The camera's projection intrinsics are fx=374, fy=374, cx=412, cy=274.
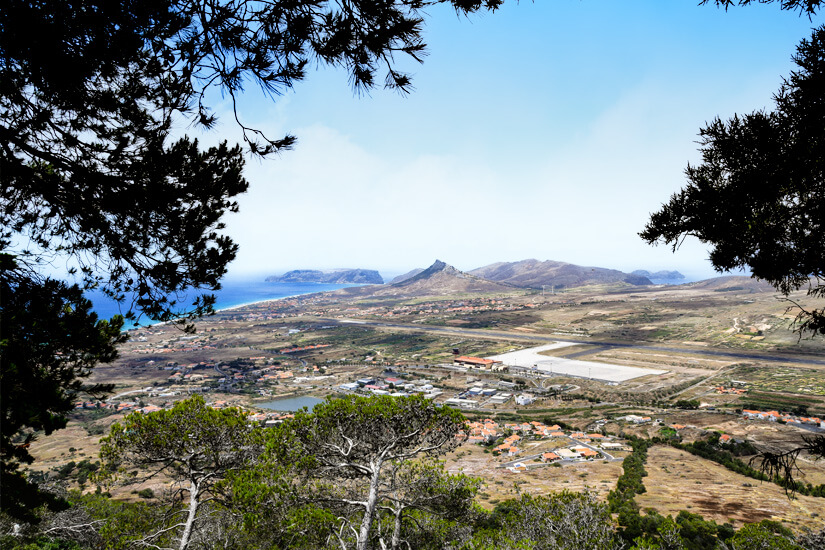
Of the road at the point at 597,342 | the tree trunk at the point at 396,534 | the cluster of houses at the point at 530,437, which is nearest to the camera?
the tree trunk at the point at 396,534

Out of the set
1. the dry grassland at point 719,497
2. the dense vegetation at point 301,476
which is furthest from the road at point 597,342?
the dense vegetation at point 301,476

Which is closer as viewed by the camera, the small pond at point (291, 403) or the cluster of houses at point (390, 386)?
the small pond at point (291, 403)

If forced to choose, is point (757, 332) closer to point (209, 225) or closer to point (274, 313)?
point (209, 225)

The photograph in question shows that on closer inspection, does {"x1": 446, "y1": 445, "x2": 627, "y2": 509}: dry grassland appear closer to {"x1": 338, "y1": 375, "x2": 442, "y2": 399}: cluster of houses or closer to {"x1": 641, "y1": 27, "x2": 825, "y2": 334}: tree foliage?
{"x1": 338, "y1": 375, "x2": 442, "y2": 399}: cluster of houses

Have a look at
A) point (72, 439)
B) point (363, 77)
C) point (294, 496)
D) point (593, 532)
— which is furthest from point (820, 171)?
point (72, 439)

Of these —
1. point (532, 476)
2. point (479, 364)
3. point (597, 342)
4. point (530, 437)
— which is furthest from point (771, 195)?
point (597, 342)

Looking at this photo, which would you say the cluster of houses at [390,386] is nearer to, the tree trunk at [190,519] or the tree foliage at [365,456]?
→ the tree foliage at [365,456]

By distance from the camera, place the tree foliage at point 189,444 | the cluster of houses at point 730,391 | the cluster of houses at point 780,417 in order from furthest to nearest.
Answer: the cluster of houses at point 730,391 → the cluster of houses at point 780,417 → the tree foliage at point 189,444
